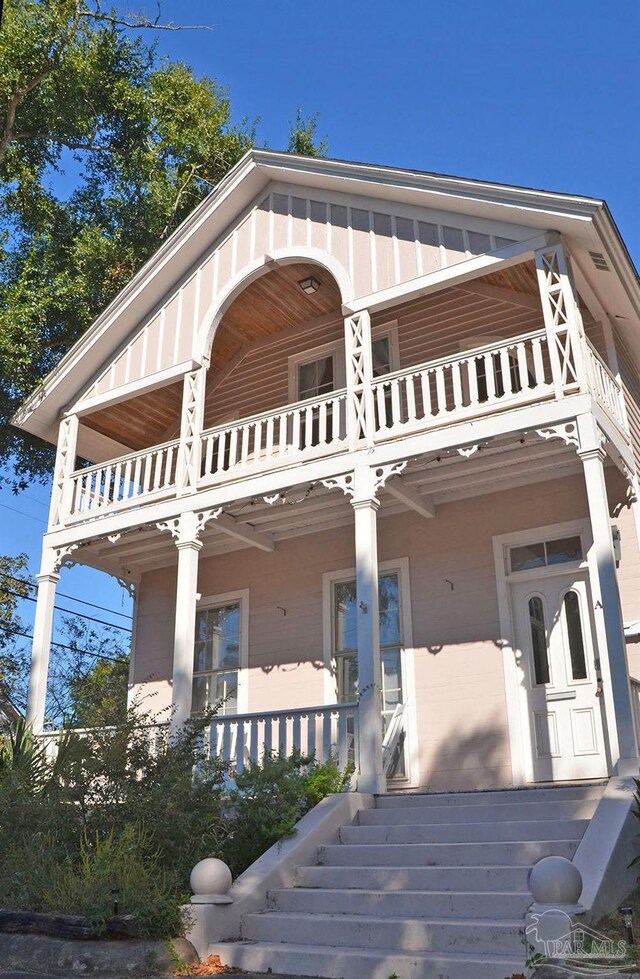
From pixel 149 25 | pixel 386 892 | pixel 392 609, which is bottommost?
pixel 386 892

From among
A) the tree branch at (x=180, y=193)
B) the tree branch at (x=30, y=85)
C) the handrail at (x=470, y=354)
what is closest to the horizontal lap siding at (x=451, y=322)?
the handrail at (x=470, y=354)

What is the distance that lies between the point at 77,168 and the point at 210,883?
67.4ft

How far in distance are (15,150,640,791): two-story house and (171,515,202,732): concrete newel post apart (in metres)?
0.03

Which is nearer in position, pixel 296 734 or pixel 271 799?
pixel 271 799

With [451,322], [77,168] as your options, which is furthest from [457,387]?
[77,168]

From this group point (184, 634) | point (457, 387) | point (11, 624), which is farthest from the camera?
point (11, 624)

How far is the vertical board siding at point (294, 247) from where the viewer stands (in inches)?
413

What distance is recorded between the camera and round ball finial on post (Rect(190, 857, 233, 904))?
6.26 meters

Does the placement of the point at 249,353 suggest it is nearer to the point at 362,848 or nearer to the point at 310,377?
the point at 310,377

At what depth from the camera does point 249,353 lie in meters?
14.3

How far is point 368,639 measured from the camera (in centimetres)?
938

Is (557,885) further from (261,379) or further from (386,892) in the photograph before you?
(261,379)

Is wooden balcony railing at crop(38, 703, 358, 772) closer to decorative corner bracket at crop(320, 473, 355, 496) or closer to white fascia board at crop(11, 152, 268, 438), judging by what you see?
decorative corner bracket at crop(320, 473, 355, 496)

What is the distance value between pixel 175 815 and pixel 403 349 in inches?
299
